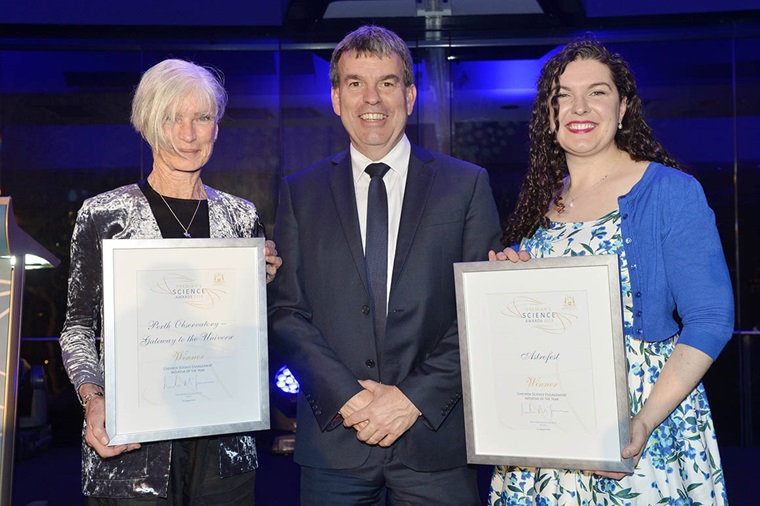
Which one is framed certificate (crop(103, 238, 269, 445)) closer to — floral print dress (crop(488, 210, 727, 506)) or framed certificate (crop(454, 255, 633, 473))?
framed certificate (crop(454, 255, 633, 473))

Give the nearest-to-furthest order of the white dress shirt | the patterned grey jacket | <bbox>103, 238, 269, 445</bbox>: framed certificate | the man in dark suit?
<bbox>103, 238, 269, 445</bbox>: framed certificate
the patterned grey jacket
the man in dark suit
the white dress shirt

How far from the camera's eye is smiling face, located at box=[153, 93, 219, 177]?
2.23 meters

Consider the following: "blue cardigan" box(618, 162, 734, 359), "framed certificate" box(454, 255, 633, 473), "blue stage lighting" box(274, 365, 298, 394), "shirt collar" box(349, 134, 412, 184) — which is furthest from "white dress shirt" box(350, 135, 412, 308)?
"blue stage lighting" box(274, 365, 298, 394)

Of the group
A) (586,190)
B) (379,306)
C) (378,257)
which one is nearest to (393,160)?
(378,257)

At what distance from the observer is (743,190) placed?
6668mm

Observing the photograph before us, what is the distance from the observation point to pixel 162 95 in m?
2.21

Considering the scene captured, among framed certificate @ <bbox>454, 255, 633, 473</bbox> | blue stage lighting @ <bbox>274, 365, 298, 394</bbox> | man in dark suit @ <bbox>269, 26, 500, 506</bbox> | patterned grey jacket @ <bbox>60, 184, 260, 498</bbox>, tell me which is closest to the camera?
framed certificate @ <bbox>454, 255, 633, 473</bbox>

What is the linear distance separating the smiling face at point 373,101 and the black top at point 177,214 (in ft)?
1.73

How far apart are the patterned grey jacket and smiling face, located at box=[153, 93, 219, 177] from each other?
130mm

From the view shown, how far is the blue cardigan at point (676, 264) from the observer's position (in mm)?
1828

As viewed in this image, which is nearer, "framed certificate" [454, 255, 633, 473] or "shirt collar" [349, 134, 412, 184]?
"framed certificate" [454, 255, 633, 473]

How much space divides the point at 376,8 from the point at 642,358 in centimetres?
536

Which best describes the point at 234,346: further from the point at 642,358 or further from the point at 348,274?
the point at 642,358

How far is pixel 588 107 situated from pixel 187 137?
1.14 meters
